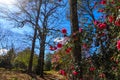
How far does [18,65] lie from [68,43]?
99.9ft

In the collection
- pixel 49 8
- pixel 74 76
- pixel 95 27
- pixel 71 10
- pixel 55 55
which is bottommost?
pixel 74 76

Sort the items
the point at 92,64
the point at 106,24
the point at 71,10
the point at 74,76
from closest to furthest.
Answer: the point at 106,24, the point at 92,64, the point at 74,76, the point at 71,10

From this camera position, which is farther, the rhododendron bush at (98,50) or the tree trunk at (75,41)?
the tree trunk at (75,41)

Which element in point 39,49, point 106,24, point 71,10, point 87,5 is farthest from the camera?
point 87,5

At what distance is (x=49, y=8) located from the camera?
24438 millimetres

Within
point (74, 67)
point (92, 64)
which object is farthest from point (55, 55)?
point (92, 64)

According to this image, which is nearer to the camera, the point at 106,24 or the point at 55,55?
the point at 106,24

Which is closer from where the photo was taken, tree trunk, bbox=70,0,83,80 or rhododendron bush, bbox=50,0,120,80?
rhododendron bush, bbox=50,0,120,80

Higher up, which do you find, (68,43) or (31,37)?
(31,37)

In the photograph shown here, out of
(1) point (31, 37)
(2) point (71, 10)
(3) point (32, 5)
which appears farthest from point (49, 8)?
(2) point (71, 10)

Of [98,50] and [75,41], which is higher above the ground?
[75,41]

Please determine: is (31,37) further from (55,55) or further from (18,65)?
(55,55)

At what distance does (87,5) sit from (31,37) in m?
6.09

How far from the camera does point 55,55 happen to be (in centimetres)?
662
